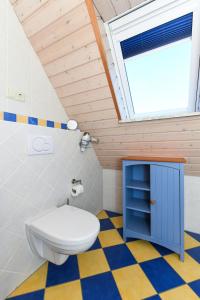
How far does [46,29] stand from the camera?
110cm

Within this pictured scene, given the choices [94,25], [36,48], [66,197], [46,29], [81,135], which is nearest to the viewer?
[94,25]

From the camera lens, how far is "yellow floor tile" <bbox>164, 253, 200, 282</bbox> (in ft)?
3.90

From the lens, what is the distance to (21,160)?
1137 mm

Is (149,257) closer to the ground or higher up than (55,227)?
closer to the ground

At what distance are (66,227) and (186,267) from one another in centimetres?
105

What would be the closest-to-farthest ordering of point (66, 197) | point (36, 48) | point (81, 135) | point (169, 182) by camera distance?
point (36, 48) < point (169, 182) < point (66, 197) < point (81, 135)

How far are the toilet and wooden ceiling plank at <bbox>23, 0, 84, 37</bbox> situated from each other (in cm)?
138

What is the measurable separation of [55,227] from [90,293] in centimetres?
51

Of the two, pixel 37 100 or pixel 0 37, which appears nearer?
pixel 0 37

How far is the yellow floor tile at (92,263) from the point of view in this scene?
1.25m

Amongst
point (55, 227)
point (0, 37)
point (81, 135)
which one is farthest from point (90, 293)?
point (0, 37)

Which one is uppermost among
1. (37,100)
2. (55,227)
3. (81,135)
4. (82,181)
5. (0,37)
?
(0,37)

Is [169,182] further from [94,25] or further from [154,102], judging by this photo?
[94,25]

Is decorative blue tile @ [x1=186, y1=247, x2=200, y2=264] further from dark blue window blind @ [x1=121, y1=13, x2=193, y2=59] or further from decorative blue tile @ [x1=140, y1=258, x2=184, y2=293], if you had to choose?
dark blue window blind @ [x1=121, y1=13, x2=193, y2=59]
